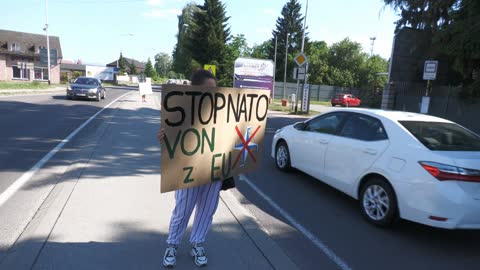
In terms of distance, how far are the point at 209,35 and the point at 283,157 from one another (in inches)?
1792

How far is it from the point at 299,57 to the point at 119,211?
19280mm

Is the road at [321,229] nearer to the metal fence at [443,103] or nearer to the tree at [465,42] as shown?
the tree at [465,42]

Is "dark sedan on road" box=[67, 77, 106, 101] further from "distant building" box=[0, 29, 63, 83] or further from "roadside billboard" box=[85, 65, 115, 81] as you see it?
"roadside billboard" box=[85, 65, 115, 81]

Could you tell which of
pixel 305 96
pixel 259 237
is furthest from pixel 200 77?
pixel 305 96

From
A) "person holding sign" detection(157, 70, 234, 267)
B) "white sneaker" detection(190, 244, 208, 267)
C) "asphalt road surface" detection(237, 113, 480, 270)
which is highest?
"person holding sign" detection(157, 70, 234, 267)

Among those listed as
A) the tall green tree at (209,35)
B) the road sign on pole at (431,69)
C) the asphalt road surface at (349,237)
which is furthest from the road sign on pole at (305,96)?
the tall green tree at (209,35)

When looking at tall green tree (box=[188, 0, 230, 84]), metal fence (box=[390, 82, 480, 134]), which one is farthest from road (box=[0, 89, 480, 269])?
tall green tree (box=[188, 0, 230, 84])

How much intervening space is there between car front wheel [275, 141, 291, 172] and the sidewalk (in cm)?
190

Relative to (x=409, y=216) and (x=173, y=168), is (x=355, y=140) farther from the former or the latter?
(x=173, y=168)

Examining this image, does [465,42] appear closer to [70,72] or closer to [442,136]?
[442,136]

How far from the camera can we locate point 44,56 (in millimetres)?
44469

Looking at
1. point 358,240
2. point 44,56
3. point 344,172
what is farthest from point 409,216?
point 44,56

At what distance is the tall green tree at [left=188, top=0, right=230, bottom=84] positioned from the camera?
1986 inches

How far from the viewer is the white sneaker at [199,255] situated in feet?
10.5
